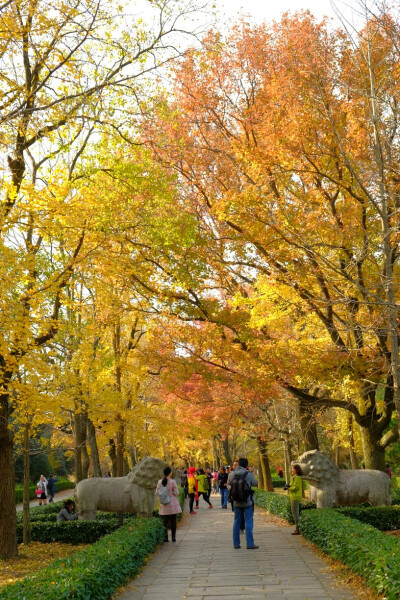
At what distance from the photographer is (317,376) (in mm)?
12578

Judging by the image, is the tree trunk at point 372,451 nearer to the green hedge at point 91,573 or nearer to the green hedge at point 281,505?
the green hedge at point 281,505

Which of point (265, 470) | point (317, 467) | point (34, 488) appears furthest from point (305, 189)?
point (34, 488)

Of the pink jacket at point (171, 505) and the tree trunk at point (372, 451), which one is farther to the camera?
the tree trunk at point (372, 451)

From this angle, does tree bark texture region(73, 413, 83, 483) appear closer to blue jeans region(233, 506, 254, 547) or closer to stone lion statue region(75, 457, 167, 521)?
stone lion statue region(75, 457, 167, 521)

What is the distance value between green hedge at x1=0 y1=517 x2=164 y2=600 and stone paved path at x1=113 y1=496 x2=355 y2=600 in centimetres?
28

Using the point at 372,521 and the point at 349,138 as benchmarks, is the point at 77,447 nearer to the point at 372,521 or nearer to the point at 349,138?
the point at 372,521

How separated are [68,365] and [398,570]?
15.2 m

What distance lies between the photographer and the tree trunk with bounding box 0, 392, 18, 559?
11.3 metres

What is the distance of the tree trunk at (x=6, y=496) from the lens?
11320 mm

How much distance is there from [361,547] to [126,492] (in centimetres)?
799

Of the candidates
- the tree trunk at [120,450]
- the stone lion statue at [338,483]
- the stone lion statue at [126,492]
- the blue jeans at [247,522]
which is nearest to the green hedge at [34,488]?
the tree trunk at [120,450]

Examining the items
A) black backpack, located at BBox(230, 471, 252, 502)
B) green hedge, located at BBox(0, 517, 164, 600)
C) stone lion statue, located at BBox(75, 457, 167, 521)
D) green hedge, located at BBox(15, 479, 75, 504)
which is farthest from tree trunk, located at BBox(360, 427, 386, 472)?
green hedge, located at BBox(15, 479, 75, 504)

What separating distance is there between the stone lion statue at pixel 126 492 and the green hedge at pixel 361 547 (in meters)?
4.20

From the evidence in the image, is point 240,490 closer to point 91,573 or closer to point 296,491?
point 296,491
